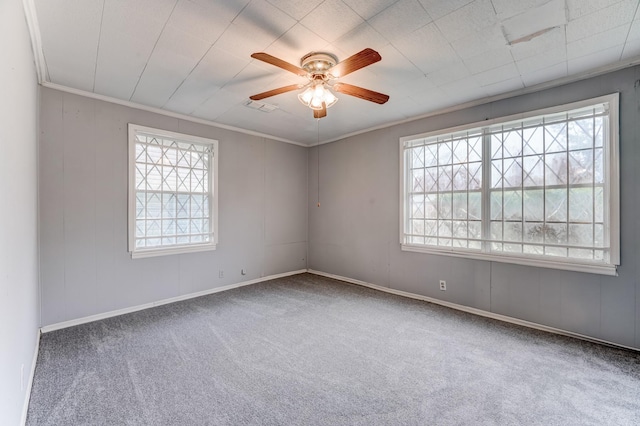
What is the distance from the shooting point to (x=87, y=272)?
3301mm

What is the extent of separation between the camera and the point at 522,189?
3277mm

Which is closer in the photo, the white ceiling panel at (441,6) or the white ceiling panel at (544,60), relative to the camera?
the white ceiling panel at (441,6)

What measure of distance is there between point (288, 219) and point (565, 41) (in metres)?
4.43

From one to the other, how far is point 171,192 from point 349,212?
2.87 meters

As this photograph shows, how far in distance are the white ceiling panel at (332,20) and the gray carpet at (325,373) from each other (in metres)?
2.68

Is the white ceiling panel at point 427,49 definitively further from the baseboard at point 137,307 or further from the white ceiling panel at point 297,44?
the baseboard at point 137,307

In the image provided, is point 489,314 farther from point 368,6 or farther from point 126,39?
point 126,39

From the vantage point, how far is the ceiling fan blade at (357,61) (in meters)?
1.93

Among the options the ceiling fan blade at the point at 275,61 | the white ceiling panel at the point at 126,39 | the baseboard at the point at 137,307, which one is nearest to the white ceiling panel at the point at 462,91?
the ceiling fan blade at the point at 275,61

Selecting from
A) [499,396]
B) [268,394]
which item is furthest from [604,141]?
[268,394]

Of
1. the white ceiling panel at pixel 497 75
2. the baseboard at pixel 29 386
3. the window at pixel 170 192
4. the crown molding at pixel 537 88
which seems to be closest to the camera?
the baseboard at pixel 29 386

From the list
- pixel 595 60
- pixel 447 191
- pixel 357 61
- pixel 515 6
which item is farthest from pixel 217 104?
pixel 595 60

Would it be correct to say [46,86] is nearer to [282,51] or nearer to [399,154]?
[282,51]

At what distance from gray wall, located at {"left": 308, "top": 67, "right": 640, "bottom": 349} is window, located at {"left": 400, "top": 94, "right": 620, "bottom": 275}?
0.10 metres
